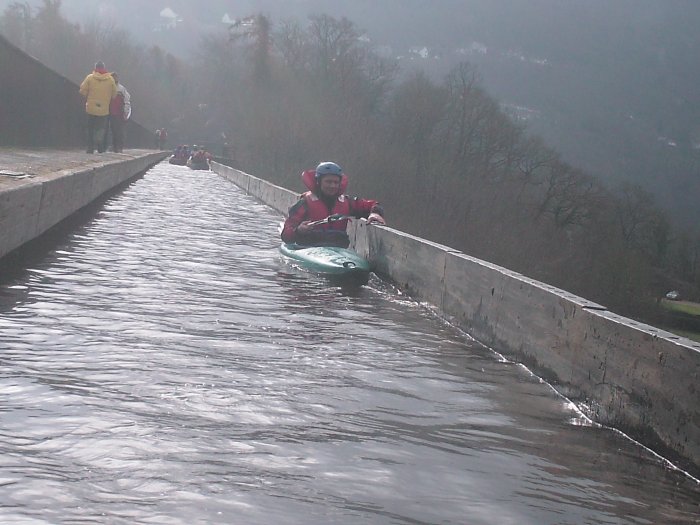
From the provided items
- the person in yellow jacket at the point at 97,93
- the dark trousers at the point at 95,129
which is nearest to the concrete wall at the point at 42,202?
the person in yellow jacket at the point at 97,93

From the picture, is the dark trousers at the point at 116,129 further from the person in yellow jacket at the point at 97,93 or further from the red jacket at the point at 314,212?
the red jacket at the point at 314,212

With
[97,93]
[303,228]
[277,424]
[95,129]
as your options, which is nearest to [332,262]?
[303,228]

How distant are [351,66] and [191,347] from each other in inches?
3973

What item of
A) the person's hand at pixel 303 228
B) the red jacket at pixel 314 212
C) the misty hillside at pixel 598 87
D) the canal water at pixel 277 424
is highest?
the misty hillside at pixel 598 87

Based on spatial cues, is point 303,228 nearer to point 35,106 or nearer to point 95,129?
point 35,106

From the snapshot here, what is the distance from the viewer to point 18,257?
1166 cm

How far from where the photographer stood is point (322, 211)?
15.2 m

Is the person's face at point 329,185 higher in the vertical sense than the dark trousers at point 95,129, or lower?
lower

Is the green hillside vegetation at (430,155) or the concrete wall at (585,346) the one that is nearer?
the concrete wall at (585,346)

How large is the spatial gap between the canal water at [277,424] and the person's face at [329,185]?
15.4 ft

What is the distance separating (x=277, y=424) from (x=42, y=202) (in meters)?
8.38

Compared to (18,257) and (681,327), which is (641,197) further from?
(18,257)

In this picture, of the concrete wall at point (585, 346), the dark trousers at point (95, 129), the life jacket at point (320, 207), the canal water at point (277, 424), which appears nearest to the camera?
the canal water at point (277, 424)

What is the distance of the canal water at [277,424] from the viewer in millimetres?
4625
